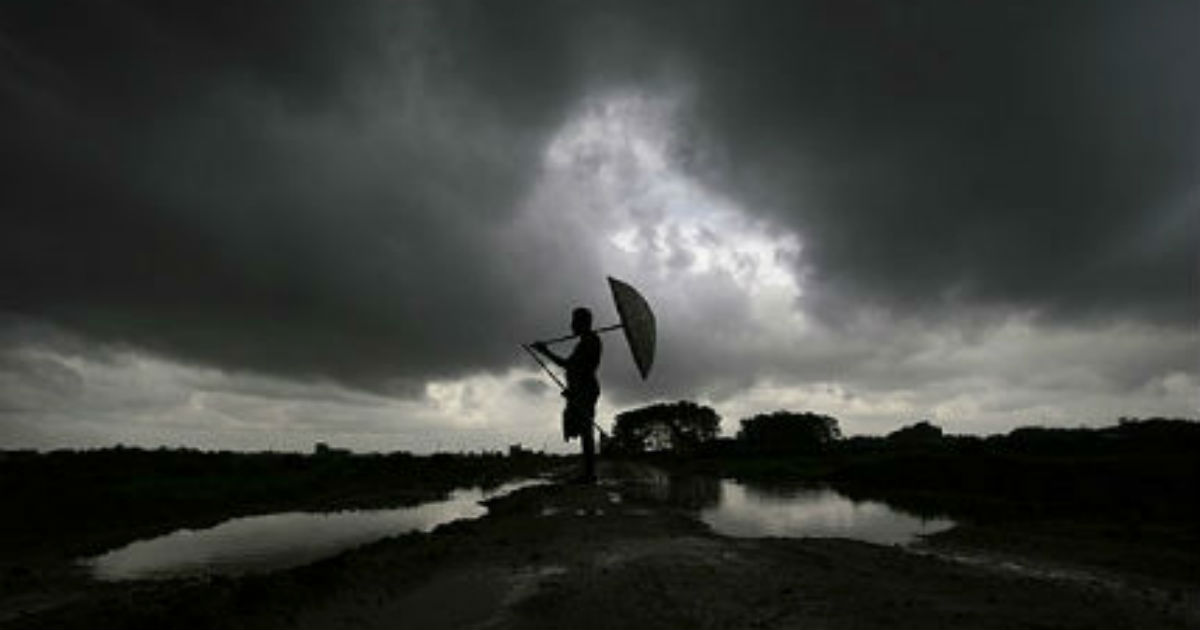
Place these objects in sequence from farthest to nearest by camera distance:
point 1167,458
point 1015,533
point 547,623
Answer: point 1167,458, point 1015,533, point 547,623

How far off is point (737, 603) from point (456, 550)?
529cm

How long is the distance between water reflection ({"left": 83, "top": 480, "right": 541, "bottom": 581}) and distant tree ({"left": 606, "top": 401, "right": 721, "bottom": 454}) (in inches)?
4533

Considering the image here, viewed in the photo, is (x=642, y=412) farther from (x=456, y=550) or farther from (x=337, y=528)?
(x=456, y=550)

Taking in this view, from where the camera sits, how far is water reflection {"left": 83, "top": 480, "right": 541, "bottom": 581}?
18.1m

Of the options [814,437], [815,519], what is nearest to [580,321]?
[815,519]

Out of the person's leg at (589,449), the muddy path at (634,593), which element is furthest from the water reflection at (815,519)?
the muddy path at (634,593)

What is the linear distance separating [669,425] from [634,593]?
142 metres

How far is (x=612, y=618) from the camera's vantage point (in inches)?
320

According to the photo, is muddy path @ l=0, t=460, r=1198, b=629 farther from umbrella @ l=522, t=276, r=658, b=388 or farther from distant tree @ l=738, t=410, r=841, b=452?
distant tree @ l=738, t=410, r=841, b=452

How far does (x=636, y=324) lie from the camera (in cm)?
1988

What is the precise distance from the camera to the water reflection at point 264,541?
712 inches

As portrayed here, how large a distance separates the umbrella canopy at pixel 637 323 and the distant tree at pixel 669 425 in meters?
124

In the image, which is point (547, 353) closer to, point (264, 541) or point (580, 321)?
point (580, 321)

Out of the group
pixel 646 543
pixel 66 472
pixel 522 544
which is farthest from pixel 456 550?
pixel 66 472
